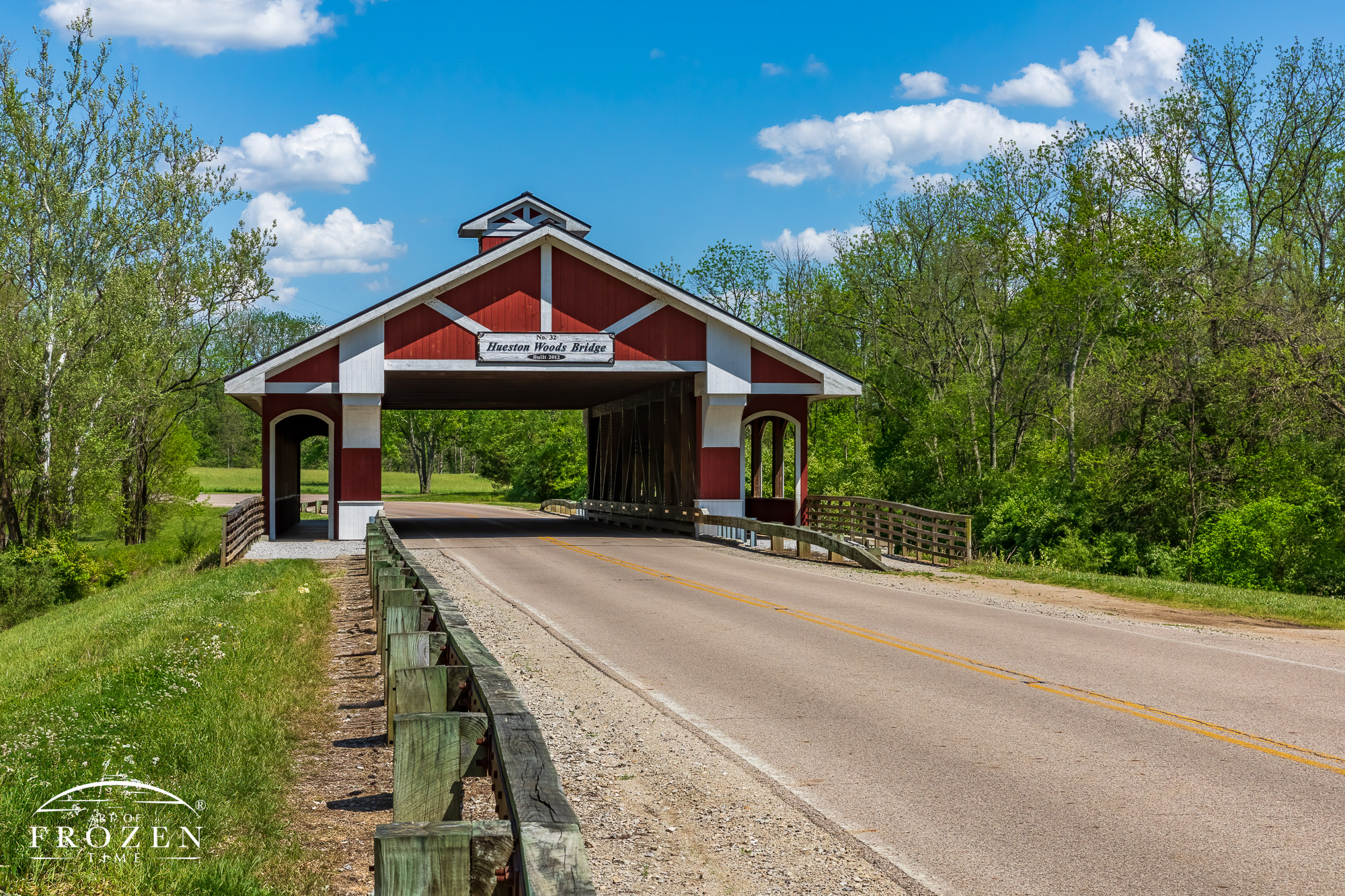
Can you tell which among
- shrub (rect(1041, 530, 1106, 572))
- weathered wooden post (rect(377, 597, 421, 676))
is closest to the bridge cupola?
shrub (rect(1041, 530, 1106, 572))

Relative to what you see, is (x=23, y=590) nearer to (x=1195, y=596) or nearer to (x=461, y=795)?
(x=1195, y=596)

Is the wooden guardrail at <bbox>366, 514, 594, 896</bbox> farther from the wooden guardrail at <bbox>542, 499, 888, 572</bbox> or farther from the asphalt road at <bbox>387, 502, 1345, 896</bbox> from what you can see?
the wooden guardrail at <bbox>542, 499, 888, 572</bbox>

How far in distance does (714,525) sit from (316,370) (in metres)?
10.4

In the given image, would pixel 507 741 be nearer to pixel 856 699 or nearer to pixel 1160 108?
pixel 856 699

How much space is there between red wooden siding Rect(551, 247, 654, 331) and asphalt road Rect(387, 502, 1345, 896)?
41.6ft

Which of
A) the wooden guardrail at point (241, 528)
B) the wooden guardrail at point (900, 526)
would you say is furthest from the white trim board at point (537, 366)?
the wooden guardrail at point (900, 526)

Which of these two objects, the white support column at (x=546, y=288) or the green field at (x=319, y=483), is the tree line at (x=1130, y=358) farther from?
the green field at (x=319, y=483)

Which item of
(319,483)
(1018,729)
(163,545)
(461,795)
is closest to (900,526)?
(1018,729)

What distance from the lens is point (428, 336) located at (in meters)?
26.0

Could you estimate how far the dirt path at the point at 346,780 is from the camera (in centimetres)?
488

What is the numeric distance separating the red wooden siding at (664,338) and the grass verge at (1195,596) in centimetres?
965

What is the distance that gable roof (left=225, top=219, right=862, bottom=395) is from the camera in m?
24.8

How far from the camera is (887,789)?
19.6 feet

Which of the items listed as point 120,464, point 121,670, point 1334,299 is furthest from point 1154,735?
point 120,464
